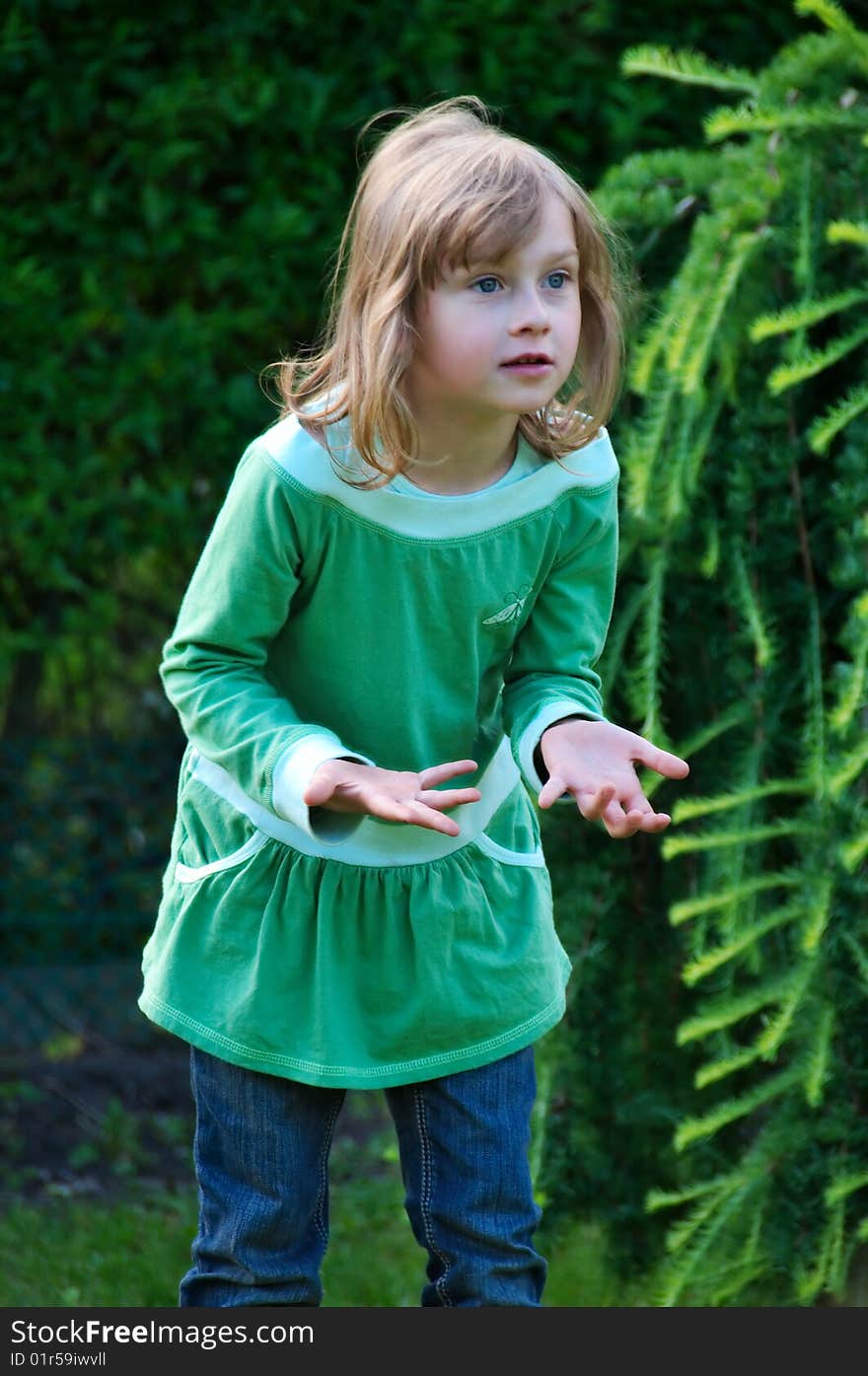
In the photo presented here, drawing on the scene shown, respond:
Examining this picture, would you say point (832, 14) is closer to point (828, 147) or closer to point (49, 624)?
point (828, 147)

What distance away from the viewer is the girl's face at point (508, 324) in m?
1.74

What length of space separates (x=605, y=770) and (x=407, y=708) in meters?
0.25

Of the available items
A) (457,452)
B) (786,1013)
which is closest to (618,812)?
(457,452)

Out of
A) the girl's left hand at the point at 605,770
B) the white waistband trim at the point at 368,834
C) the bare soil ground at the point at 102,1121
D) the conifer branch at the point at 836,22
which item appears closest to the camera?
the girl's left hand at the point at 605,770

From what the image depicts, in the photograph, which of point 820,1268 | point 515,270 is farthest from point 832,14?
point 820,1268

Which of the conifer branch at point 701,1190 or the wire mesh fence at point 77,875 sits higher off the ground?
the conifer branch at point 701,1190

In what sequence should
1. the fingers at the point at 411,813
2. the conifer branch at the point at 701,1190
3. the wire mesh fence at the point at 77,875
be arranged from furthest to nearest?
the wire mesh fence at the point at 77,875, the conifer branch at the point at 701,1190, the fingers at the point at 411,813

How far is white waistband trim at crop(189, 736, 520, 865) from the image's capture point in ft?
6.10

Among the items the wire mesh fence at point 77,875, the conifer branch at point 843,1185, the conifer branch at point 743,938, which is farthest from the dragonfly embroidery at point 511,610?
the wire mesh fence at point 77,875

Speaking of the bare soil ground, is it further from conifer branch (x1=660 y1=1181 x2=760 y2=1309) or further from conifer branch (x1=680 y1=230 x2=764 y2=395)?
conifer branch (x1=680 y1=230 x2=764 y2=395)

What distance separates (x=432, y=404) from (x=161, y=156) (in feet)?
5.76

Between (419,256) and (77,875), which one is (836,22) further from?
(77,875)

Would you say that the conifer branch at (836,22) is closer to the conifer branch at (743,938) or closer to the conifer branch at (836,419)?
the conifer branch at (836,419)

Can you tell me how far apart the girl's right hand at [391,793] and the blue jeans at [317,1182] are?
1.38 feet
